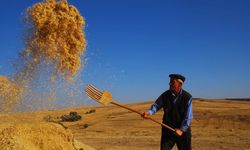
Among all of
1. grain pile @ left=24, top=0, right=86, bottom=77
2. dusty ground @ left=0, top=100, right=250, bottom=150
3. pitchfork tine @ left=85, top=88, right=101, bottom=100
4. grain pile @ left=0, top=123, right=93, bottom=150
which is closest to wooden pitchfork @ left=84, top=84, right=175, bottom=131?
pitchfork tine @ left=85, top=88, right=101, bottom=100

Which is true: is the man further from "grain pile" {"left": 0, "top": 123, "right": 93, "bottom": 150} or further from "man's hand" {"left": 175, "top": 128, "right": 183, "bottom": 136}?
"grain pile" {"left": 0, "top": 123, "right": 93, "bottom": 150}

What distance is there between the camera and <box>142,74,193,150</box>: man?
21.0 ft

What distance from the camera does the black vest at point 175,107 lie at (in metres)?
6.43

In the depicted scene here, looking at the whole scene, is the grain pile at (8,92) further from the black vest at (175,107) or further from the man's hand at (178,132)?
the man's hand at (178,132)

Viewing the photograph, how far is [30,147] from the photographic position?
6652mm

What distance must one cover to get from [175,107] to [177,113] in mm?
93

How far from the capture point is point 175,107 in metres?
6.43

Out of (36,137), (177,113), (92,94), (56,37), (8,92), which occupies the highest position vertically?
(56,37)

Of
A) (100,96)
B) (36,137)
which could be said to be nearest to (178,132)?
(100,96)

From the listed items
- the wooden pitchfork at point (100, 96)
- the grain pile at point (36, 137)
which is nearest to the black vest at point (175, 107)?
the wooden pitchfork at point (100, 96)

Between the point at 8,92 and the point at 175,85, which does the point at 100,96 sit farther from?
the point at 8,92

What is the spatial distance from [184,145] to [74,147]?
207 cm

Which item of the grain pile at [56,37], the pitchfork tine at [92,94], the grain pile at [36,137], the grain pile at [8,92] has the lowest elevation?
the grain pile at [36,137]

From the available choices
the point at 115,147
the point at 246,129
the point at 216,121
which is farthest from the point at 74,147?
the point at 216,121
